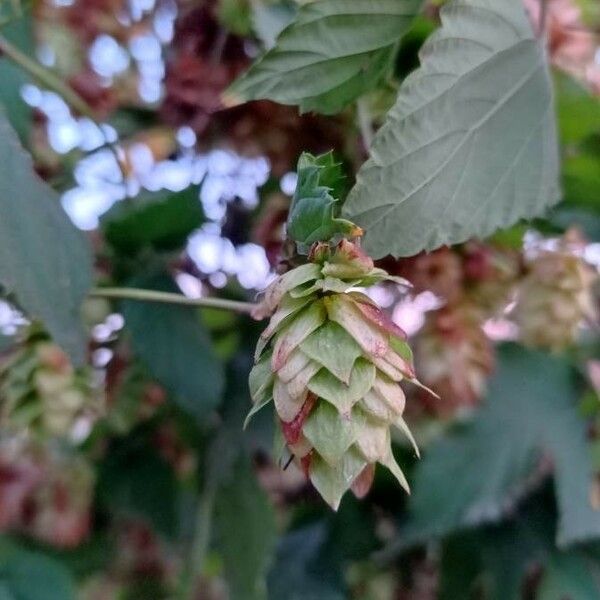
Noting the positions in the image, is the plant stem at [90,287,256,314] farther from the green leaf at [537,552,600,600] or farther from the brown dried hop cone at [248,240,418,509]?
the green leaf at [537,552,600,600]

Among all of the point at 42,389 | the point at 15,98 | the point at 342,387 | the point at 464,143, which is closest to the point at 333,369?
the point at 342,387

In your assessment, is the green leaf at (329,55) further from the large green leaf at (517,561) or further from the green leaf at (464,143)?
the large green leaf at (517,561)

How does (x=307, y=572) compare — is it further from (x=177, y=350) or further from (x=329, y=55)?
(x=329, y=55)

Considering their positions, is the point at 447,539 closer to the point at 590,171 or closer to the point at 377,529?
the point at 377,529

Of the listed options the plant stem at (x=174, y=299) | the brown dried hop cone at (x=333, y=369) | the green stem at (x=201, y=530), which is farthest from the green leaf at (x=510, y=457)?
the brown dried hop cone at (x=333, y=369)

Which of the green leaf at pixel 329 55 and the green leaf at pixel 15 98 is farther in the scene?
the green leaf at pixel 15 98

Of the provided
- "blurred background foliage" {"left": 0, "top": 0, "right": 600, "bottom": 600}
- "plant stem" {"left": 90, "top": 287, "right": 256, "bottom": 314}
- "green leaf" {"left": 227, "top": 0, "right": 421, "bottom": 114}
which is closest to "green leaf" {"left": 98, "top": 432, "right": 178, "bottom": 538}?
"blurred background foliage" {"left": 0, "top": 0, "right": 600, "bottom": 600}
